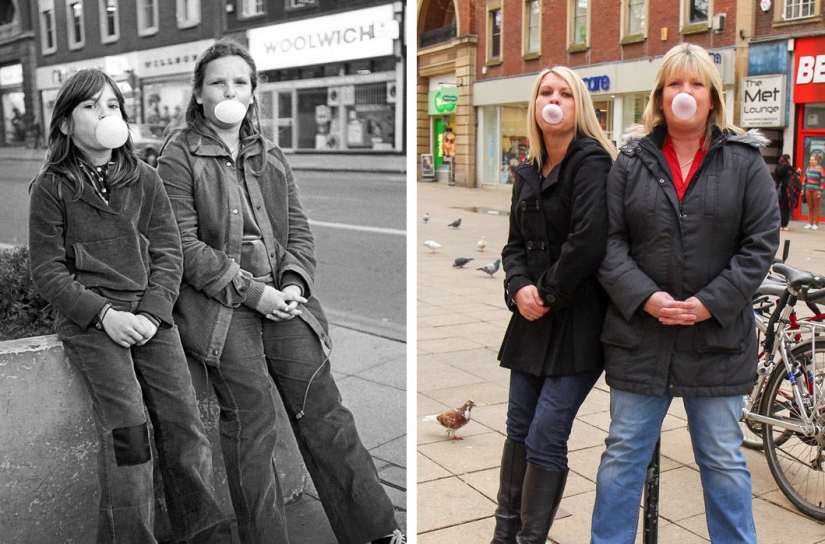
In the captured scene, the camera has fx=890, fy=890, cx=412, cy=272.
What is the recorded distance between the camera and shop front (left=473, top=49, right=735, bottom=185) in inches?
838

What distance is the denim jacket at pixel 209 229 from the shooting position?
2.75 metres

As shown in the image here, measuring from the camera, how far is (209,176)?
2.77 m

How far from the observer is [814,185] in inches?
661

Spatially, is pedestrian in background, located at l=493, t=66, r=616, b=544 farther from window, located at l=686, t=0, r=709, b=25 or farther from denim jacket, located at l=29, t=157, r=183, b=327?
window, located at l=686, t=0, r=709, b=25

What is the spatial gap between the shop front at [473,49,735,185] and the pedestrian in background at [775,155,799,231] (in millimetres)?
2856

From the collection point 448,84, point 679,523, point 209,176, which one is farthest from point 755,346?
point 448,84

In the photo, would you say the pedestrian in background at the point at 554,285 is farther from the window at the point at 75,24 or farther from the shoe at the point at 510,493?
the window at the point at 75,24

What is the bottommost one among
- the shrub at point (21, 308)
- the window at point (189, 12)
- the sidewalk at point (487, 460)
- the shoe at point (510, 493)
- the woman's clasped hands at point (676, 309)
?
the sidewalk at point (487, 460)

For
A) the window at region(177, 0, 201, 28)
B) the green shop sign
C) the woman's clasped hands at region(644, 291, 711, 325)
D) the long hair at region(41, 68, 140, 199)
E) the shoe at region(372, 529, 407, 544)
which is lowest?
the shoe at region(372, 529, 407, 544)

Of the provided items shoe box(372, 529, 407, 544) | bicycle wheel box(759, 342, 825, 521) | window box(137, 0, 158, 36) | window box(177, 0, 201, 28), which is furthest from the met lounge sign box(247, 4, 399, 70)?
bicycle wheel box(759, 342, 825, 521)

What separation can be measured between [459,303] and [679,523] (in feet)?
16.1

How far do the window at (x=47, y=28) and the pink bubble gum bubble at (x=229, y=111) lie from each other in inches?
24.1

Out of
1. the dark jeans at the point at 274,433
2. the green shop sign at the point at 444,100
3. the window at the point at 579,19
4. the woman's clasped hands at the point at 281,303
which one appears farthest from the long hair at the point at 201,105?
the green shop sign at the point at 444,100

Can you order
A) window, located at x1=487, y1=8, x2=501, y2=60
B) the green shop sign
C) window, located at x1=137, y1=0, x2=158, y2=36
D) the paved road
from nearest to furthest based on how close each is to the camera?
window, located at x1=137, y1=0, x2=158, y2=36 < the paved road < window, located at x1=487, y1=8, x2=501, y2=60 < the green shop sign
